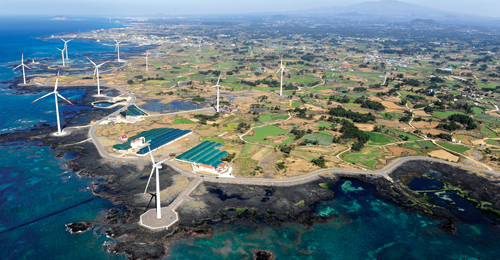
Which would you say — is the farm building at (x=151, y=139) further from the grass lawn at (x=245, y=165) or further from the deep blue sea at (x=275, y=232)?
the grass lawn at (x=245, y=165)

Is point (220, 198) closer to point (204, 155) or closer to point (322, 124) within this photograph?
point (204, 155)

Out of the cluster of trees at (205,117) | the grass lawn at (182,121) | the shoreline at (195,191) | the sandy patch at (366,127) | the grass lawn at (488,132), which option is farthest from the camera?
the cluster of trees at (205,117)

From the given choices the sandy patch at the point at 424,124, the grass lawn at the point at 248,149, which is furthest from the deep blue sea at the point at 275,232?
the sandy patch at the point at 424,124

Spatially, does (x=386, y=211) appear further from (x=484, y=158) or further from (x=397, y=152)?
(x=484, y=158)

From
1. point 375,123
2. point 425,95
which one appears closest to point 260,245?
point 375,123

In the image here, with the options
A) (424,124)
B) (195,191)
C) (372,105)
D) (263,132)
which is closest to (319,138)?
(263,132)

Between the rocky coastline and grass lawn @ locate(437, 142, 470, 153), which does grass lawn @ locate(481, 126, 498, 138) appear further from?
the rocky coastline

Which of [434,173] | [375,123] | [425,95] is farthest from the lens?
[425,95]
